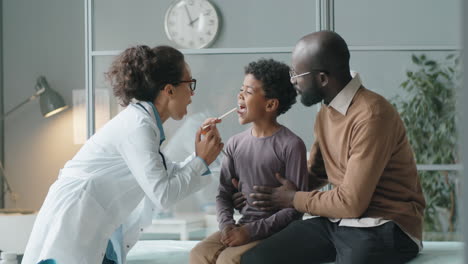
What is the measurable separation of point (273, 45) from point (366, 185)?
178 centimetres

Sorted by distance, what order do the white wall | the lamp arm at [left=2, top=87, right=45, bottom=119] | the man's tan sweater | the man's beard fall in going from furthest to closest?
the white wall → the lamp arm at [left=2, top=87, right=45, bottom=119] → the man's beard → the man's tan sweater

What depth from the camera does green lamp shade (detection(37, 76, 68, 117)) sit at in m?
4.98

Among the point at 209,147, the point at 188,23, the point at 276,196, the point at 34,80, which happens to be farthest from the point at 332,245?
the point at 34,80

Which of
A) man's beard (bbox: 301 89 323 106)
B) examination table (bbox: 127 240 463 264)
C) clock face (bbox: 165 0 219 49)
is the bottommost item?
examination table (bbox: 127 240 463 264)

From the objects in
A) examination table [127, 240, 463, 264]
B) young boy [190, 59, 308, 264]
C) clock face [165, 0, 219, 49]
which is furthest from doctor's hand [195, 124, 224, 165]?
clock face [165, 0, 219, 49]

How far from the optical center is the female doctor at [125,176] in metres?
1.63

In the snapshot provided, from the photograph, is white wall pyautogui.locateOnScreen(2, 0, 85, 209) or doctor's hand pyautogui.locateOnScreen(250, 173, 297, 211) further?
white wall pyautogui.locateOnScreen(2, 0, 85, 209)

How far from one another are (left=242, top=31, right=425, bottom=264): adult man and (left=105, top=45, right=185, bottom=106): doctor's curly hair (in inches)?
15.1

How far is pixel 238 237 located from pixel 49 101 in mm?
3685

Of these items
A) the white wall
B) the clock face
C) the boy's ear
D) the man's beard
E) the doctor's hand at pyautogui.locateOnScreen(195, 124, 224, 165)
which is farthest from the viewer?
the white wall

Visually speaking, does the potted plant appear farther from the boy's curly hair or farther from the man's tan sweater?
the man's tan sweater

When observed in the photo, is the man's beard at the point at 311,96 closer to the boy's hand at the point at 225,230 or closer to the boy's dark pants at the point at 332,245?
the boy's dark pants at the point at 332,245

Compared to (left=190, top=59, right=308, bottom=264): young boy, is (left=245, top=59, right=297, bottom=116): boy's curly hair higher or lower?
higher

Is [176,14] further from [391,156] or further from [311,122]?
[391,156]
